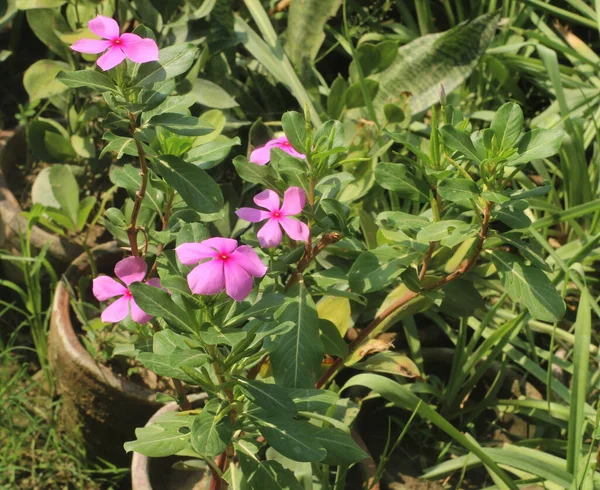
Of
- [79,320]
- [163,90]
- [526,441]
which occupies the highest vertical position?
[163,90]

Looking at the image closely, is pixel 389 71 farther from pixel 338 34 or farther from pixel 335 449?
pixel 335 449

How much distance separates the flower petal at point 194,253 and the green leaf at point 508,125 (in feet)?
1.31

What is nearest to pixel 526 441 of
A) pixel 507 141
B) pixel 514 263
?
pixel 514 263

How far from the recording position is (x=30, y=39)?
234cm

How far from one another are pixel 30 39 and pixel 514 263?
181 centimetres

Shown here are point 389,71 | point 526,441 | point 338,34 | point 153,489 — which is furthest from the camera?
point 338,34

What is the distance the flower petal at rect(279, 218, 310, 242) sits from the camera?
0.97 meters

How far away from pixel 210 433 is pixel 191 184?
0.31m

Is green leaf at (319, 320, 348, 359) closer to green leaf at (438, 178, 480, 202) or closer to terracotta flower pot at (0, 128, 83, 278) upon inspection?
green leaf at (438, 178, 480, 202)

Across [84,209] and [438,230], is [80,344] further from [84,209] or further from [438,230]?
[438,230]

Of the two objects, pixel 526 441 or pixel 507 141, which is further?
pixel 526 441

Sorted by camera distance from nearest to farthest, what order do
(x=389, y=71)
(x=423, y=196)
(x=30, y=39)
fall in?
1. (x=423, y=196)
2. (x=389, y=71)
3. (x=30, y=39)

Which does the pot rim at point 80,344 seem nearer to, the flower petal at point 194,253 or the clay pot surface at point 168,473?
the clay pot surface at point 168,473

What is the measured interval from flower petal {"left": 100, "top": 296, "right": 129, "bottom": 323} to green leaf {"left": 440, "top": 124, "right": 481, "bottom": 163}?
46 centimetres
